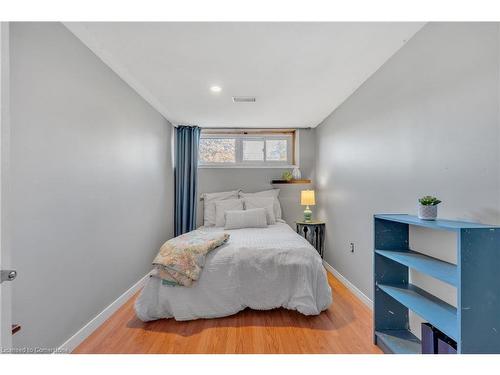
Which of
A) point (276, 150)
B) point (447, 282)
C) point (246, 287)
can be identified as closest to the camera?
point (447, 282)

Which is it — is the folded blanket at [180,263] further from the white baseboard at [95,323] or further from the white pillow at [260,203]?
the white pillow at [260,203]

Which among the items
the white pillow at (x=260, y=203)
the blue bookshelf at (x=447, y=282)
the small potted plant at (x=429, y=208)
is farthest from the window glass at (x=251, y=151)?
the small potted plant at (x=429, y=208)

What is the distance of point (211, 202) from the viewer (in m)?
4.02

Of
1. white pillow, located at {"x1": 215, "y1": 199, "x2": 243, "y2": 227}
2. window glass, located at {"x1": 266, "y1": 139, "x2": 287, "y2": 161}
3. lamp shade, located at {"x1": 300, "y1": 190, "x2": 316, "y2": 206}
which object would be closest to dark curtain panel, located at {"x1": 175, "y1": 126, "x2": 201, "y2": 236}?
white pillow, located at {"x1": 215, "y1": 199, "x2": 243, "y2": 227}

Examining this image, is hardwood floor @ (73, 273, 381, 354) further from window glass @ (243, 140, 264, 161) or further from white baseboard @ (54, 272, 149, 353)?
window glass @ (243, 140, 264, 161)

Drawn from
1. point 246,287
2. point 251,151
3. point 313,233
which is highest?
point 251,151

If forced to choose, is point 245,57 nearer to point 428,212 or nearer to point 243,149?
point 428,212

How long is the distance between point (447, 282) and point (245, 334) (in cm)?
147

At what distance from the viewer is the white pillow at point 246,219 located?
3412 millimetres

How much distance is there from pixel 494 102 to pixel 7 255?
223 cm

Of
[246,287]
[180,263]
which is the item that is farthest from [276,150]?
[180,263]

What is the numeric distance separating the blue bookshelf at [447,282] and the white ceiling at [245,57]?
134 cm

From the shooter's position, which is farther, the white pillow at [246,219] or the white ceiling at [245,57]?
the white pillow at [246,219]
